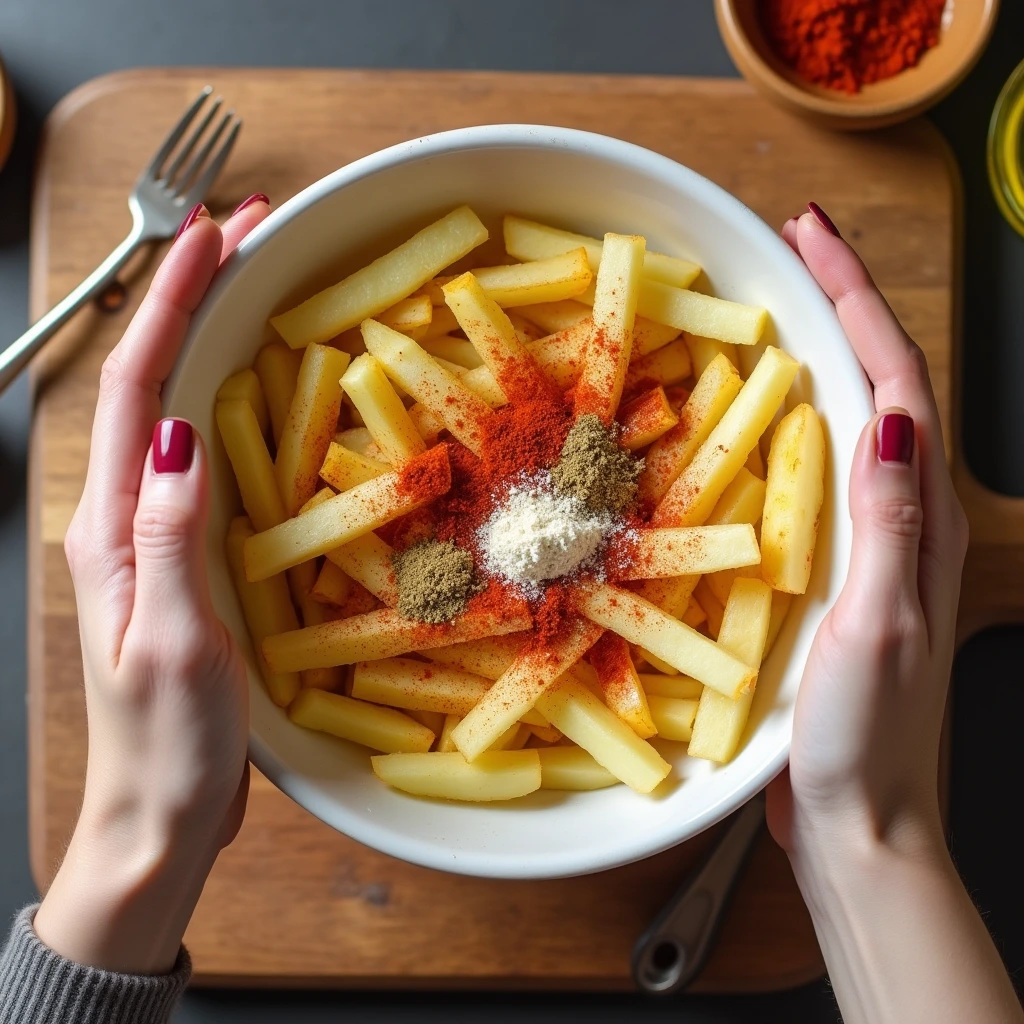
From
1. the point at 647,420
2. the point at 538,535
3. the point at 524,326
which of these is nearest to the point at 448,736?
the point at 538,535

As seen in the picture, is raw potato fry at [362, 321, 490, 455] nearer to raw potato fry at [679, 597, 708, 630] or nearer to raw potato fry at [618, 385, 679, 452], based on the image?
raw potato fry at [618, 385, 679, 452]

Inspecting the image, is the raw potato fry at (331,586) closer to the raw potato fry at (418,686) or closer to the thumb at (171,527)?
the raw potato fry at (418,686)

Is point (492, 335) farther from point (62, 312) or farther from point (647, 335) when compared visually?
point (62, 312)

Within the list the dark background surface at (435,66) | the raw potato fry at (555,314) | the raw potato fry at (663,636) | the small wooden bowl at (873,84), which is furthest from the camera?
the dark background surface at (435,66)

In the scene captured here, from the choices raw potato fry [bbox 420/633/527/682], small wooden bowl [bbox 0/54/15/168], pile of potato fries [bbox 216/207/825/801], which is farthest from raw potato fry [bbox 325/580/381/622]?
small wooden bowl [bbox 0/54/15/168]

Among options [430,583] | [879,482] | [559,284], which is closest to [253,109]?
[559,284]

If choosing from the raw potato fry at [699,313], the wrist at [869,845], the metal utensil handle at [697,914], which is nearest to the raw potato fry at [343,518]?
the raw potato fry at [699,313]

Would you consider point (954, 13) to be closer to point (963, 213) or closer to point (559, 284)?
point (963, 213)
